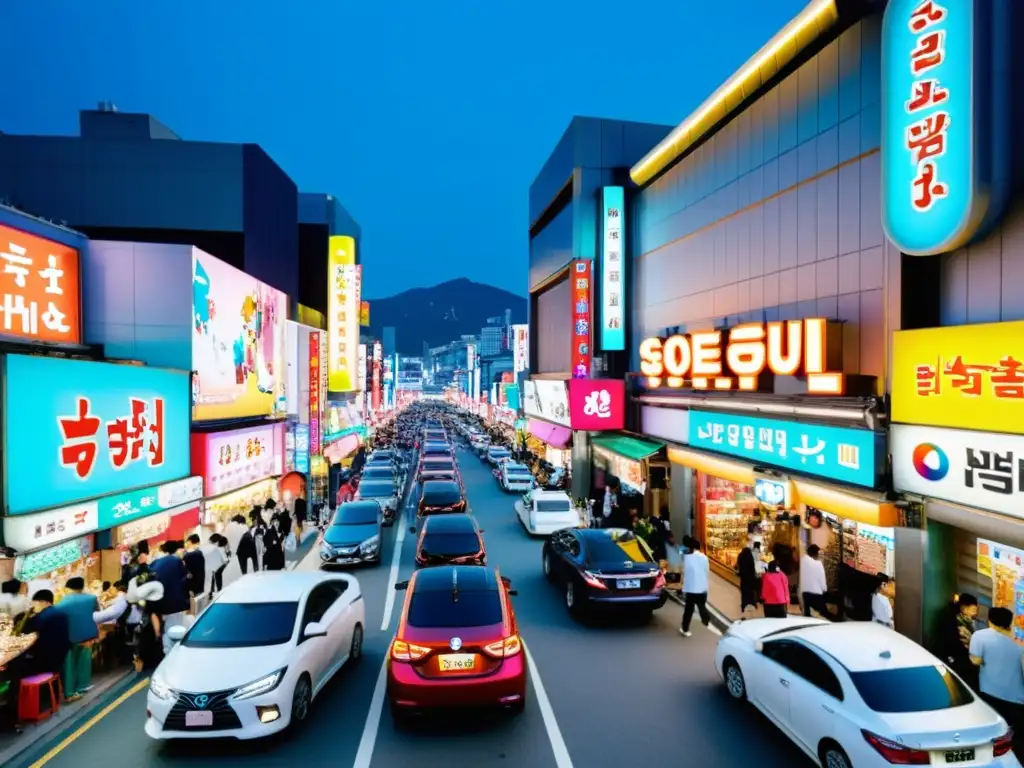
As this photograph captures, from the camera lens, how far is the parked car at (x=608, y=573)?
38.5ft

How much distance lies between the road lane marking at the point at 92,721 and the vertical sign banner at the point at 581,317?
698 inches

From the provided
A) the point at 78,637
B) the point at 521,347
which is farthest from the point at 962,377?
the point at 521,347

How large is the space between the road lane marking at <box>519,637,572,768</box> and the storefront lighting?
12477mm

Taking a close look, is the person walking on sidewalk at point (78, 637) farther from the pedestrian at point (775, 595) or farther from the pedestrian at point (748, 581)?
the pedestrian at point (748, 581)

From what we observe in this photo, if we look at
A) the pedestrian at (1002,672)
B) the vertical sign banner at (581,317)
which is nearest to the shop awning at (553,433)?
the vertical sign banner at (581,317)

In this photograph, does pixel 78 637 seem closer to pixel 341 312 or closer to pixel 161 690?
pixel 161 690

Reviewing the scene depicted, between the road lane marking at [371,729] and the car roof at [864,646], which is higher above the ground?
the car roof at [864,646]

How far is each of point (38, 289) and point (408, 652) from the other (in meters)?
11.2

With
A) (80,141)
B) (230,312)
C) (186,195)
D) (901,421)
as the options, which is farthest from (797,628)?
(80,141)

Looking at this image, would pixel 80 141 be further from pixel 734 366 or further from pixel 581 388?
pixel 734 366

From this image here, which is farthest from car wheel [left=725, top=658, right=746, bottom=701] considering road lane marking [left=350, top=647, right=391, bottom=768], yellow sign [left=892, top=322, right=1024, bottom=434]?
road lane marking [left=350, top=647, right=391, bottom=768]

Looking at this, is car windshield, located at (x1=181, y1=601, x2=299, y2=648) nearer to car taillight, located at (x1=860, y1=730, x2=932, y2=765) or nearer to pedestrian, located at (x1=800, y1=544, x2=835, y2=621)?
car taillight, located at (x1=860, y1=730, x2=932, y2=765)

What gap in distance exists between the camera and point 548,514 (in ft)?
67.3

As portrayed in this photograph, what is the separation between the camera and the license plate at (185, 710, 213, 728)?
23.2 feet
